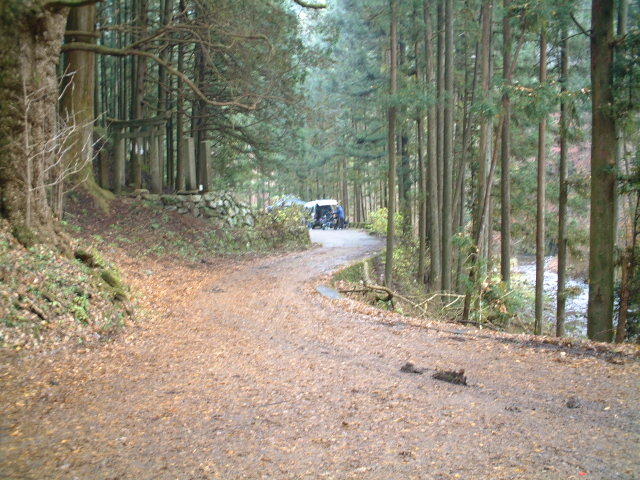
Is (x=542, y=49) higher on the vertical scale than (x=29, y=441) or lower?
higher

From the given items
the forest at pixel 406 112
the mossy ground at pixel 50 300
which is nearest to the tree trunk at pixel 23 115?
the forest at pixel 406 112

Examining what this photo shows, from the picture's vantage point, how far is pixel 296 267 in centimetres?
1577

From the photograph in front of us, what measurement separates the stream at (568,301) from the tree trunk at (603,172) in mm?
3382

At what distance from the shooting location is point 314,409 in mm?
4391

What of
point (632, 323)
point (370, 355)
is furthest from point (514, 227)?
point (370, 355)

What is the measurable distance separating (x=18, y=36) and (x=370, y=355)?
677cm

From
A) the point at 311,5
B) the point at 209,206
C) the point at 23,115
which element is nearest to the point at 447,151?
the point at 311,5

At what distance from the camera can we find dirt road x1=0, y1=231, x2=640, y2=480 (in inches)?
130

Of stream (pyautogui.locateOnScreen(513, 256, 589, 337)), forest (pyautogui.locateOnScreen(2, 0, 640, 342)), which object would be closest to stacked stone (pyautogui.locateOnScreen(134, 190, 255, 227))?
forest (pyautogui.locateOnScreen(2, 0, 640, 342))

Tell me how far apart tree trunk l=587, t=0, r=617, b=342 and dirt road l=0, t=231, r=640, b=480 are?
2.86 meters

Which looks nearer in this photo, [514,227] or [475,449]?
[475,449]

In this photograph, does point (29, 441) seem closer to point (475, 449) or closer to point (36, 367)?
point (36, 367)

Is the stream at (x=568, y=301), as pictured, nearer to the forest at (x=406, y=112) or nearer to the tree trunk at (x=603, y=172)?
the forest at (x=406, y=112)

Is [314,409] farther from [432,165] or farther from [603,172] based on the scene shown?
[432,165]
